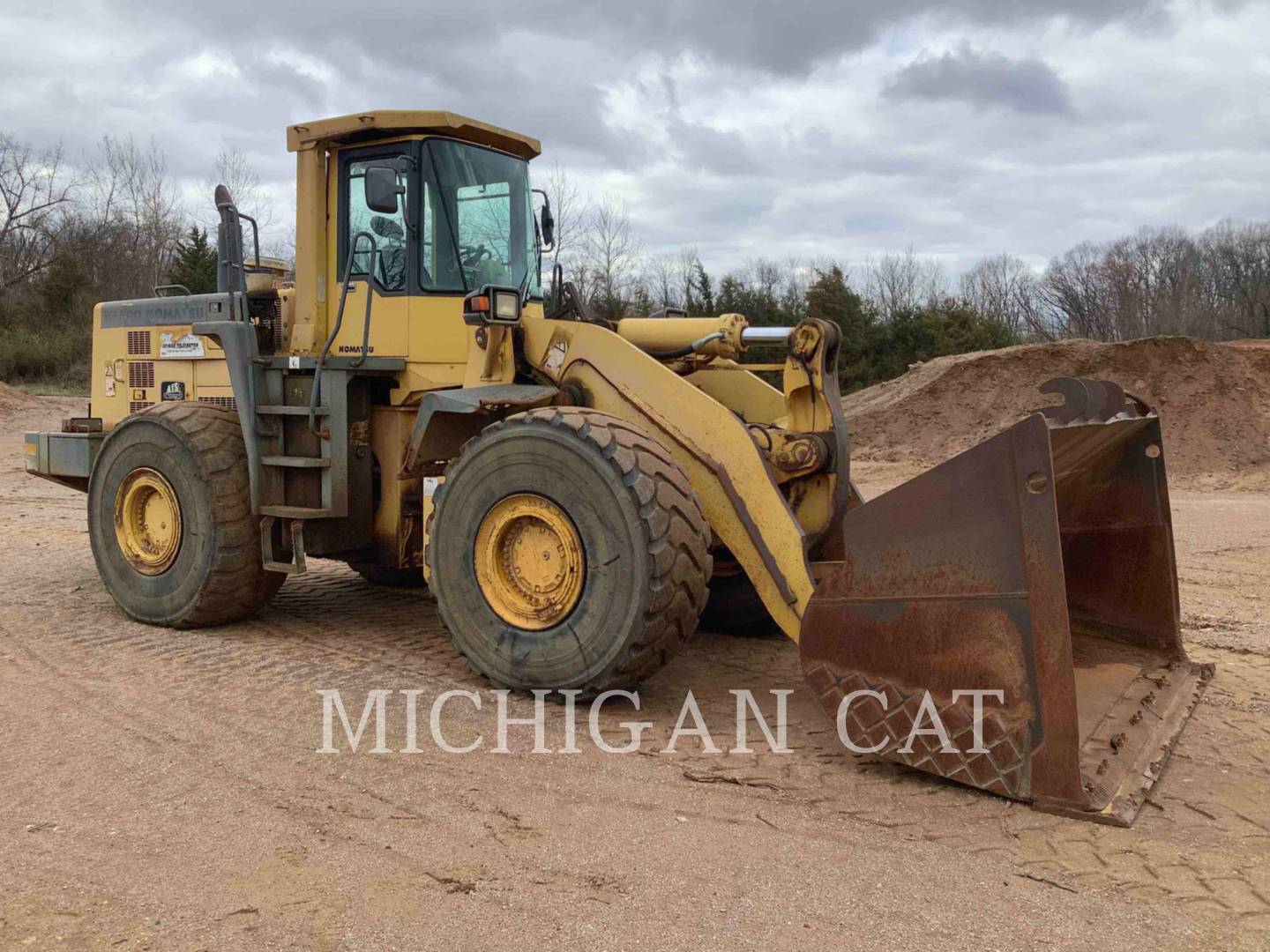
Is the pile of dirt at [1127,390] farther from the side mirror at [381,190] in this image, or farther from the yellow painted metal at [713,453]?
the side mirror at [381,190]

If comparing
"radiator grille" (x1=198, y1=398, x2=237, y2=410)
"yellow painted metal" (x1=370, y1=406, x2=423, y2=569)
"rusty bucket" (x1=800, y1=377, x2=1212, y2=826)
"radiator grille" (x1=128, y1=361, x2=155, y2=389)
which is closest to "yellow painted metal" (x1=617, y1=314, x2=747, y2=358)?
"yellow painted metal" (x1=370, y1=406, x2=423, y2=569)

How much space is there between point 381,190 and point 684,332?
178cm

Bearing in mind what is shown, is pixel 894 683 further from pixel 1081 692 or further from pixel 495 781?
pixel 495 781

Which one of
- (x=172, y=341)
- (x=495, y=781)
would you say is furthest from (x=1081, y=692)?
(x=172, y=341)

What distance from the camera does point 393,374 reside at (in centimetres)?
601

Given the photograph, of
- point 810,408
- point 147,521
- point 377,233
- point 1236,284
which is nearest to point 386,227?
point 377,233

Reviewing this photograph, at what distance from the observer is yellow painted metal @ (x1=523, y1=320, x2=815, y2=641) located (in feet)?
14.6

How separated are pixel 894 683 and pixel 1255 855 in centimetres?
118

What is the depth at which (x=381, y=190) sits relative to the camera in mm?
5398

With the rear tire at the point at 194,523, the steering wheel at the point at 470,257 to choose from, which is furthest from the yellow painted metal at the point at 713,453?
the rear tire at the point at 194,523

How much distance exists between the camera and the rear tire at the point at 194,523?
19.7 feet

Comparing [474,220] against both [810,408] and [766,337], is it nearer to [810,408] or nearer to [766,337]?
[766,337]

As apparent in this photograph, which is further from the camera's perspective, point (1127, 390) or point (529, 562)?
point (1127, 390)

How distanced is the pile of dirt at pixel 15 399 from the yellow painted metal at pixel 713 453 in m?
19.8
